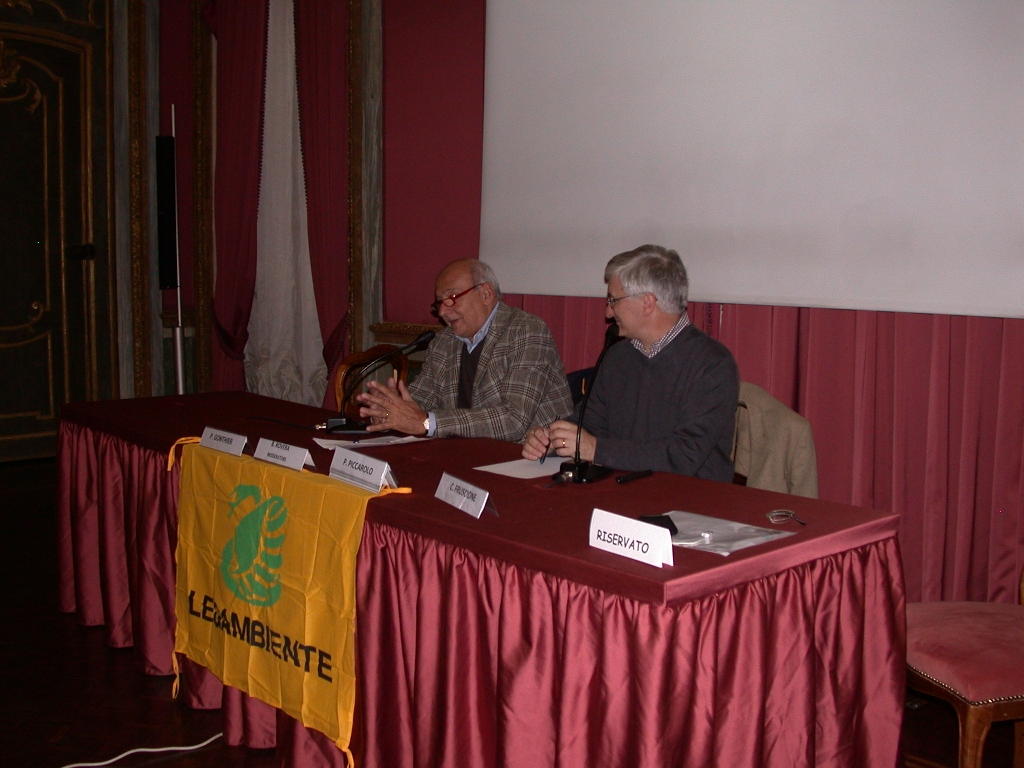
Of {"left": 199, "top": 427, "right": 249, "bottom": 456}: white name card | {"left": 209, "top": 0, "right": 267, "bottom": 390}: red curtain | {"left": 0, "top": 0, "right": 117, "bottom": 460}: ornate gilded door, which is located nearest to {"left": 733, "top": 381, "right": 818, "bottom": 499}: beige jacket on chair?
{"left": 199, "top": 427, "right": 249, "bottom": 456}: white name card

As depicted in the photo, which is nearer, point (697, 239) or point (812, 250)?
point (812, 250)

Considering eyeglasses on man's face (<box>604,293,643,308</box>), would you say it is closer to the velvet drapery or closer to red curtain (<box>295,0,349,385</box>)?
the velvet drapery

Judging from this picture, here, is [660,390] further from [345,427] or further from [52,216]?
[52,216]

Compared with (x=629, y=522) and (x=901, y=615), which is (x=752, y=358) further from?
(x=629, y=522)

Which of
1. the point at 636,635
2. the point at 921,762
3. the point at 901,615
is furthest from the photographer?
the point at 921,762

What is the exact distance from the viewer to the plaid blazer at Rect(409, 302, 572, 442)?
8.67ft

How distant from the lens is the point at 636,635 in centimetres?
130

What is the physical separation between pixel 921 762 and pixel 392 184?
129 inches

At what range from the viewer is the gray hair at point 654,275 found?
7.21 feet

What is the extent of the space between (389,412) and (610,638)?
1.26 metres

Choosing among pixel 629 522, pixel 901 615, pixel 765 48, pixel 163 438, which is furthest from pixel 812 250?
pixel 163 438

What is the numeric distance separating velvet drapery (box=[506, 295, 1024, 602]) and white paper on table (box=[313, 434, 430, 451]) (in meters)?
1.23

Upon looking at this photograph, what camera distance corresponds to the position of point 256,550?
1956 mm

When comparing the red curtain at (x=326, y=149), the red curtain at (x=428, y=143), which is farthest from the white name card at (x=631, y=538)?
the red curtain at (x=326, y=149)
